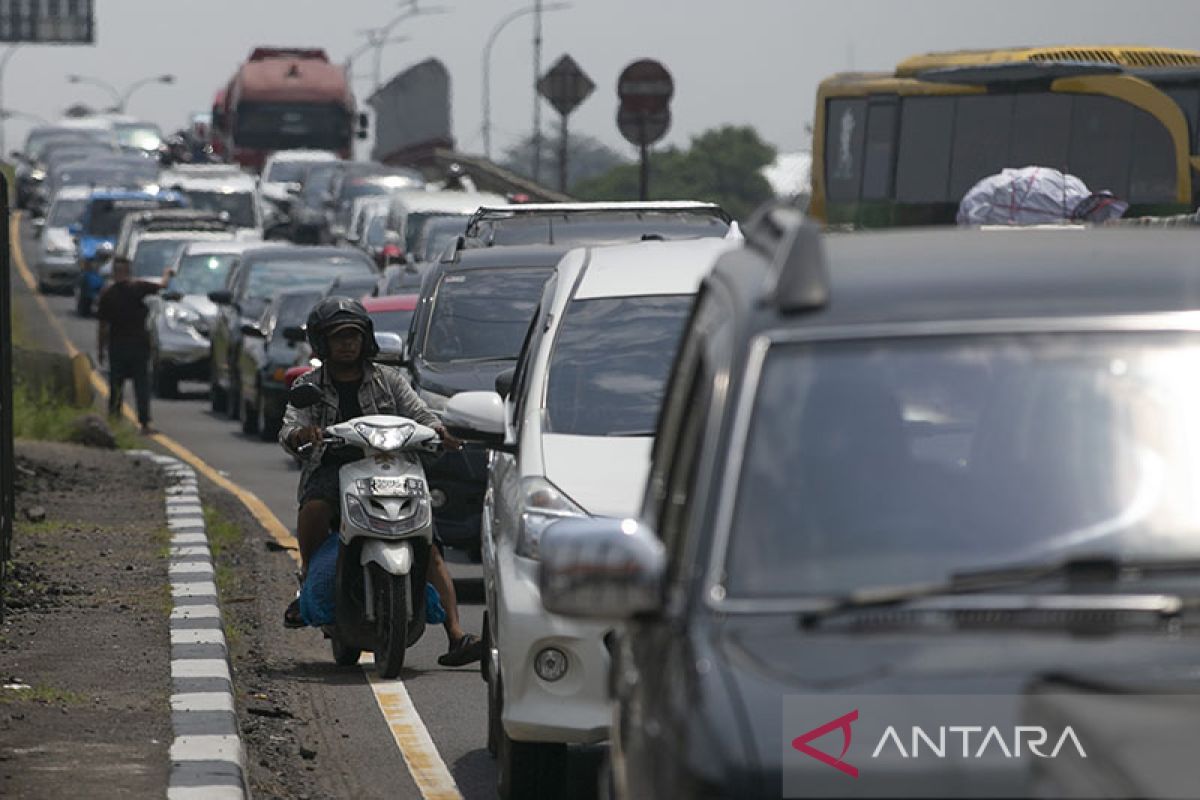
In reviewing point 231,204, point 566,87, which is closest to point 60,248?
point 231,204

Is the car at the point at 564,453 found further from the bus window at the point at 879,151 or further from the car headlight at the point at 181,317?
the car headlight at the point at 181,317

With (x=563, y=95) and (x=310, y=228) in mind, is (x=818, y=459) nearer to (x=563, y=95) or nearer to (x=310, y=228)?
(x=563, y=95)

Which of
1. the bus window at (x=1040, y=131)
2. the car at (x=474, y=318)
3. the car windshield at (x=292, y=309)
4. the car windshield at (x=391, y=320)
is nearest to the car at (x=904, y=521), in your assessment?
the car at (x=474, y=318)

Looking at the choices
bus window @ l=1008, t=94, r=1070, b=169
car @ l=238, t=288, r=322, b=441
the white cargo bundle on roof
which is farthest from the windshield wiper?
bus window @ l=1008, t=94, r=1070, b=169

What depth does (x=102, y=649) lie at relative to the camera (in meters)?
11.9

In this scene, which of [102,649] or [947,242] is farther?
[102,649]

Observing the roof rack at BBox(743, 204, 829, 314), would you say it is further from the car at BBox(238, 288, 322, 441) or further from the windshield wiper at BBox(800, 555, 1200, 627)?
the car at BBox(238, 288, 322, 441)

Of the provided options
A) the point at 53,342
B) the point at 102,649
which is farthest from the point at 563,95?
the point at 102,649

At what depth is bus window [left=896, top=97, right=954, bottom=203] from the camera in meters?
30.1

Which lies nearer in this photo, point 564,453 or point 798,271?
point 798,271

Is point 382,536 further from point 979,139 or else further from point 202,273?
point 202,273

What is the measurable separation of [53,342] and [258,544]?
27696 mm

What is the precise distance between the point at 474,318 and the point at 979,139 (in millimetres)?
14508

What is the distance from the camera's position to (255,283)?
101 feet
